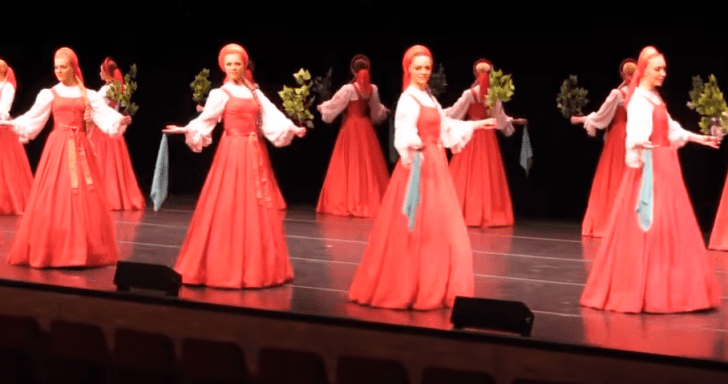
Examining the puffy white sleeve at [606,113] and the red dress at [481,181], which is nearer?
the puffy white sleeve at [606,113]

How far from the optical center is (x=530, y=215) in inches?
439

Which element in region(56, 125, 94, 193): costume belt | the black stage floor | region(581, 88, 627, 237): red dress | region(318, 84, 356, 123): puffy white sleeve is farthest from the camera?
region(318, 84, 356, 123): puffy white sleeve

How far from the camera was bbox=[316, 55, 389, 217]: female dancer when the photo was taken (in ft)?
36.5

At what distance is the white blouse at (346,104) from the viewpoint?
437 inches

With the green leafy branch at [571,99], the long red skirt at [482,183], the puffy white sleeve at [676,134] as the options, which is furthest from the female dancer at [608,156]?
the puffy white sleeve at [676,134]

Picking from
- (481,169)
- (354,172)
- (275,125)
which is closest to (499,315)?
(275,125)

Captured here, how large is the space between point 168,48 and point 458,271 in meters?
7.11

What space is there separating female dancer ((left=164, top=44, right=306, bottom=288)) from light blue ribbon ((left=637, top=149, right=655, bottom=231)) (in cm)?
198

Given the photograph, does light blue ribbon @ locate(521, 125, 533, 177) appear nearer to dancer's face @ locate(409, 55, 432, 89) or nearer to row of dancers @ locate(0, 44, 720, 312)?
row of dancers @ locate(0, 44, 720, 312)

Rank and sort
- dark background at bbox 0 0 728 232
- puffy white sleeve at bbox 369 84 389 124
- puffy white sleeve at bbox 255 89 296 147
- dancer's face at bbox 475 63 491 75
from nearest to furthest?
puffy white sleeve at bbox 255 89 296 147, dancer's face at bbox 475 63 491 75, dark background at bbox 0 0 728 232, puffy white sleeve at bbox 369 84 389 124

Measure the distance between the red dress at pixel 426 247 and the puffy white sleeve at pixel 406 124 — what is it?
0.06 meters

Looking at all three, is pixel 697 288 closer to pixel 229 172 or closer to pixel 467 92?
pixel 229 172

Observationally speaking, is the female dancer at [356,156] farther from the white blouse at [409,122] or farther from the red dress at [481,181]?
the white blouse at [409,122]

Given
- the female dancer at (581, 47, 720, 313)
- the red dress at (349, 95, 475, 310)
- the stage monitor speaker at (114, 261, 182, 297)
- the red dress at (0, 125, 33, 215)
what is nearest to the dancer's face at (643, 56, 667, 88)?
the female dancer at (581, 47, 720, 313)
